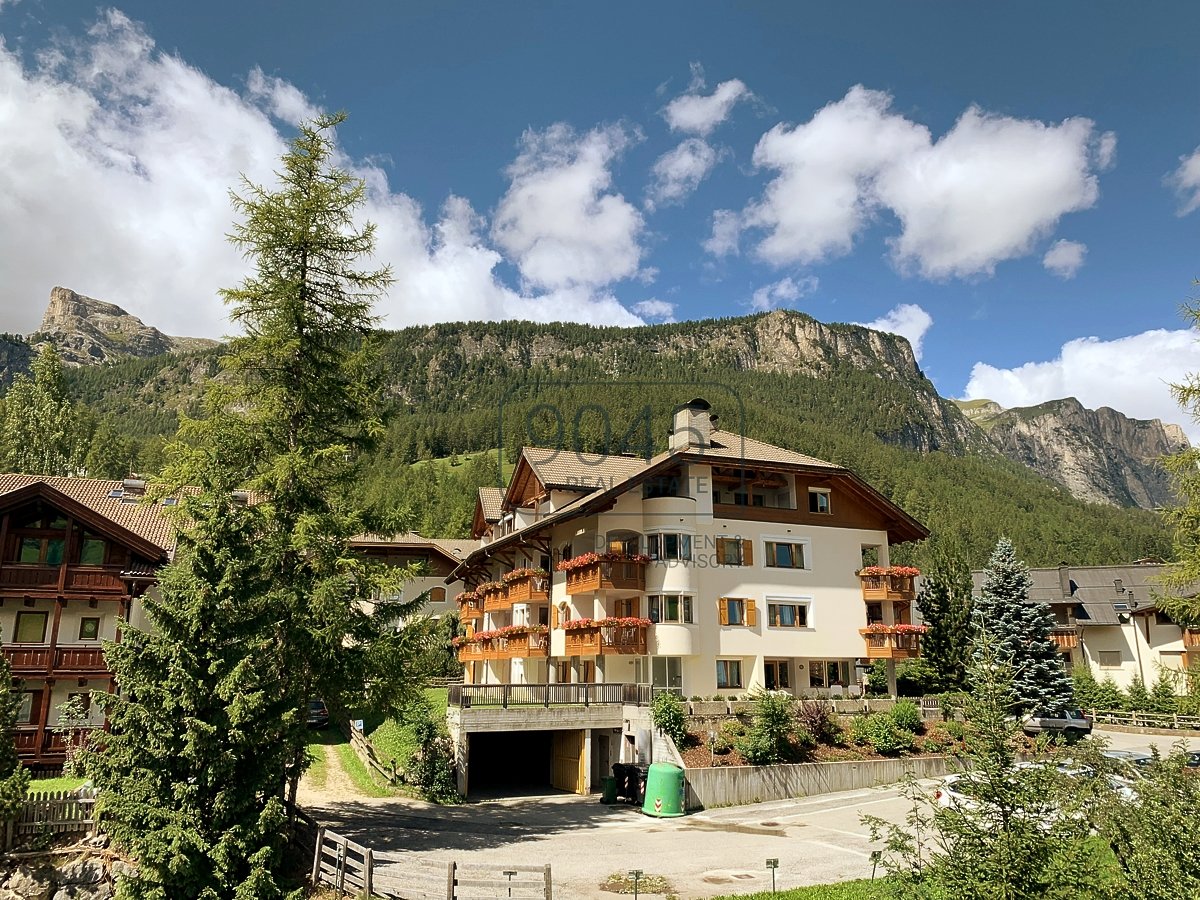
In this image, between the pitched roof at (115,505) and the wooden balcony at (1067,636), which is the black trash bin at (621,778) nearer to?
the pitched roof at (115,505)

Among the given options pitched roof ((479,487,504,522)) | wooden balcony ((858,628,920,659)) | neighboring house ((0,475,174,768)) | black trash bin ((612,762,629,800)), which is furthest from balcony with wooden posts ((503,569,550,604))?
neighboring house ((0,475,174,768))

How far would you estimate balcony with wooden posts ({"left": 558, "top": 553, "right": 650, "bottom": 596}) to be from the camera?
113 ft

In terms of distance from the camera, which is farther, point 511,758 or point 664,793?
point 511,758

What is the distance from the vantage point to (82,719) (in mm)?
21234

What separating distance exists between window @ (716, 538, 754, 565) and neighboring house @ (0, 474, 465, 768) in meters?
13.0

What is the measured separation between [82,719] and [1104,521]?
18160 centimetres

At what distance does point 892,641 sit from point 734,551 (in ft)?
28.2

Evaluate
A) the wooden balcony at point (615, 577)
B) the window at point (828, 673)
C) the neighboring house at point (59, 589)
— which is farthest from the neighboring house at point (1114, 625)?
the neighboring house at point (59, 589)

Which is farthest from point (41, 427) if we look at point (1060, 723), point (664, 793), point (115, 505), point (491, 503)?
point (1060, 723)

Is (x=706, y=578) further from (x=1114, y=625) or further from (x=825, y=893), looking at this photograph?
(x=1114, y=625)

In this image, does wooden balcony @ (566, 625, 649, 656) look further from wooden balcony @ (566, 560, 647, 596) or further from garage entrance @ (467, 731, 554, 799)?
garage entrance @ (467, 731, 554, 799)

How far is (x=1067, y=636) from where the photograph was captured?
59688mm

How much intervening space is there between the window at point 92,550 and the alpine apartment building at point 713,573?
1821cm

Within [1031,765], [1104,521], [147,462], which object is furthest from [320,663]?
[1104,521]
